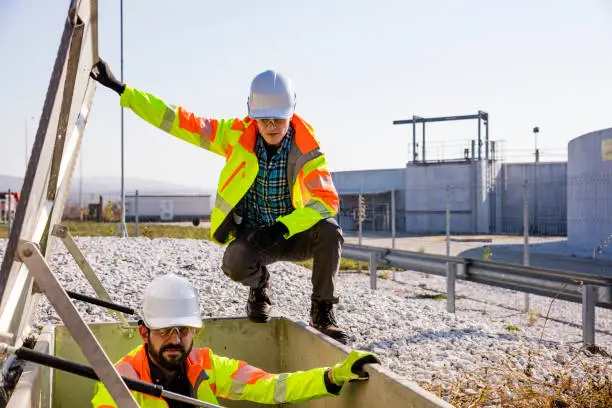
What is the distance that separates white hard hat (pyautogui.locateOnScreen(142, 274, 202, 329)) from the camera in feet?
11.3

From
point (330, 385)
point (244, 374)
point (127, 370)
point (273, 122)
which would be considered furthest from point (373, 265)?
point (127, 370)

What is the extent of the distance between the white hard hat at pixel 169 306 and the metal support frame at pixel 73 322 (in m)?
0.95

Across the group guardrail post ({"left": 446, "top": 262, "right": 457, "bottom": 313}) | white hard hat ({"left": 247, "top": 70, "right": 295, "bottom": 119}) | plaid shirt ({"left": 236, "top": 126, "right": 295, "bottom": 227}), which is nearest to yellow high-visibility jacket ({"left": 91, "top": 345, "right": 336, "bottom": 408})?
plaid shirt ({"left": 236, "top": 126, "right": 295, "bottom": 227})

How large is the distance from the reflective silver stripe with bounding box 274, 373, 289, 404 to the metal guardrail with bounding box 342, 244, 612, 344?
143 inches

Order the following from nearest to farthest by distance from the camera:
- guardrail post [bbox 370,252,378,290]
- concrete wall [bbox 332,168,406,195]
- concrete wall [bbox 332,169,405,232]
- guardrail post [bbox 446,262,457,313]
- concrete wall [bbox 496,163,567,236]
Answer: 1. guardrail post [bbox 446,262,457,313]
2. guardrail post [bbox 370,252,378,290]
3. concrete wall [bbox 496,163,567,236]
4. concrete wall [bbox 332,169,405,232]
5. concrete wall [bbox 332,168,406,195]

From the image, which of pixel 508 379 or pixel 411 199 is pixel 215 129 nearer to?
pixel 508 379

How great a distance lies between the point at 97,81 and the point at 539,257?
48.1 feet

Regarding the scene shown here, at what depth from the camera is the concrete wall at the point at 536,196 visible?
2497cm

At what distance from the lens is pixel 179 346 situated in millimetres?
3451

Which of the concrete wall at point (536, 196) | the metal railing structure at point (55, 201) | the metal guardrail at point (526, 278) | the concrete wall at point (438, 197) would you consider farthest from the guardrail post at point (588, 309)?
the concrete wall at point (438, 197)

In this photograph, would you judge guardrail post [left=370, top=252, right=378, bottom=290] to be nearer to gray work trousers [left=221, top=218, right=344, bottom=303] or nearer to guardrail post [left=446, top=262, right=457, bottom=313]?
guardrail post [left=446, top=262, right=457, bottom=313]

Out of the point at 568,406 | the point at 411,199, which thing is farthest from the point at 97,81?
the point at 411,199

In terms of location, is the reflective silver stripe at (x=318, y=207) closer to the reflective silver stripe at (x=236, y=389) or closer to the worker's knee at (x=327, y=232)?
the worker's knee at (x=327, y=232)

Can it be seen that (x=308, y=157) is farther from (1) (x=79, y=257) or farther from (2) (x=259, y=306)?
(1) (x=79, y=257)
